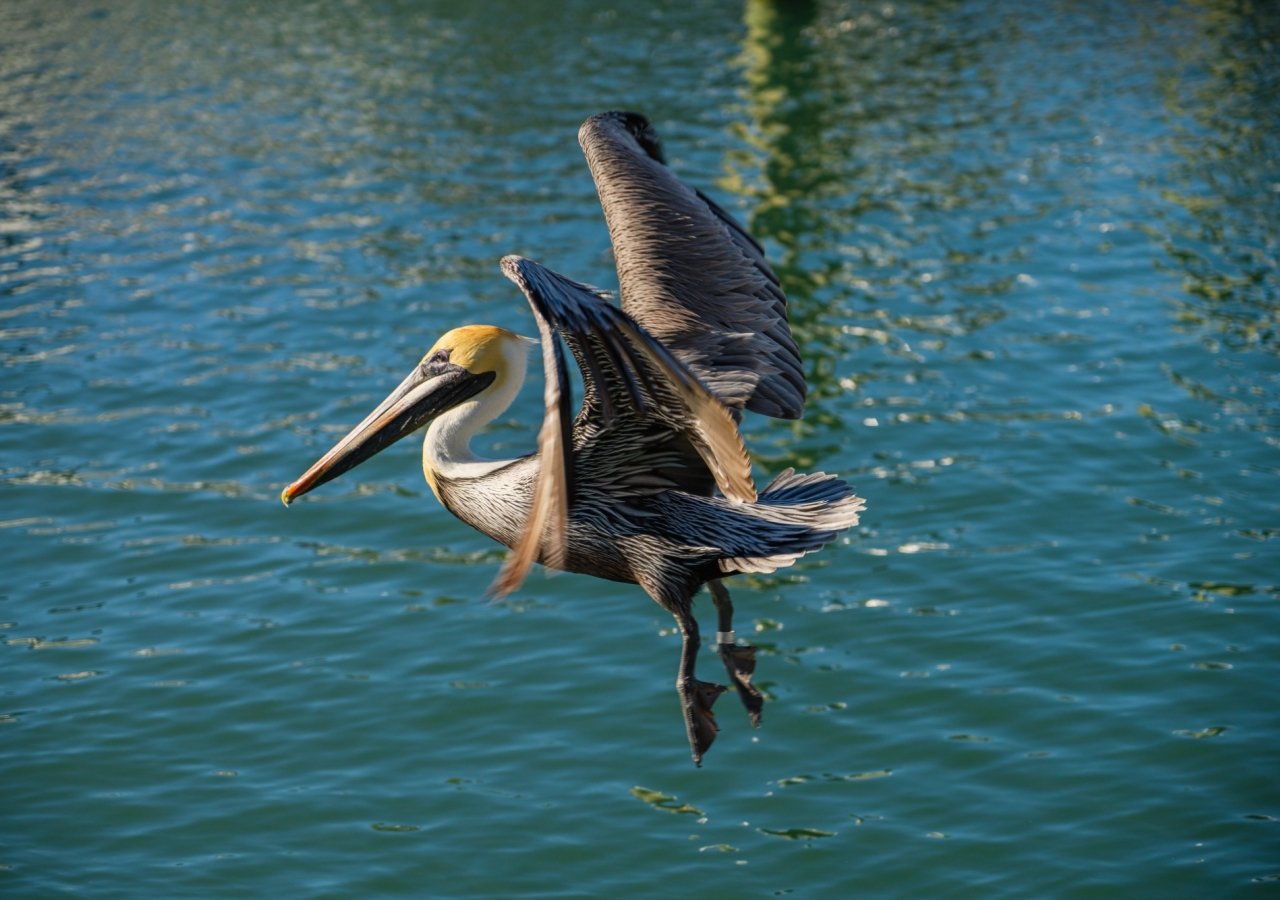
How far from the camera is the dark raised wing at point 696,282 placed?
614 cm

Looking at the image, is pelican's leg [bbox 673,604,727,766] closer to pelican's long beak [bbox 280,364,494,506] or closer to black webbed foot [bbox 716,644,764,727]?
black webbed foot [bbox 716,644,764,727]

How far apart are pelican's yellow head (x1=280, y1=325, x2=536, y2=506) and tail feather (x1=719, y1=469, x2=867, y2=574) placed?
3.63ft

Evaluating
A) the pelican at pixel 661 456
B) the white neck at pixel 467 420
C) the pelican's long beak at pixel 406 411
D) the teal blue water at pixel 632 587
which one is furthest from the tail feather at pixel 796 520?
the teal blue water at pixel 632 587

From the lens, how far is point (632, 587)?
934 cm

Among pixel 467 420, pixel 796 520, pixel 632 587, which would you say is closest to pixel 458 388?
pixel 467 420

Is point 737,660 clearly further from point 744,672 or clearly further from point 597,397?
point 597,397

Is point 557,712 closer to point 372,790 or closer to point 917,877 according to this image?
point 372,790

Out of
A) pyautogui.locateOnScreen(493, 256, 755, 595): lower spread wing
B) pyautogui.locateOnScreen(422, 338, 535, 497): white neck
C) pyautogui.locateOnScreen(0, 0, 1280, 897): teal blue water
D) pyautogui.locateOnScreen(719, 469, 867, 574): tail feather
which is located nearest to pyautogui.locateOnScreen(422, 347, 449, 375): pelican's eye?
pyautogui.locateOnScreen(422, 338, 535, 497): white neck

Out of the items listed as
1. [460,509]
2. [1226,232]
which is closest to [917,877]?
[460,509]

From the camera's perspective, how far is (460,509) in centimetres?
605

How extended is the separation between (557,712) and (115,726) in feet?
7.61

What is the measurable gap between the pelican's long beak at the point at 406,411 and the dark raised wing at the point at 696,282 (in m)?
0.78

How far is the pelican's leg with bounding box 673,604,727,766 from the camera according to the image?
577 cm

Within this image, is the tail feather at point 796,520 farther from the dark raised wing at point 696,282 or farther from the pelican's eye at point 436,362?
the pelican's eye at point 436,362
